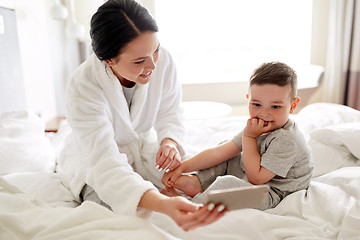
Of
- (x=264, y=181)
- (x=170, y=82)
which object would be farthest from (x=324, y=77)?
(x=264, y=181)

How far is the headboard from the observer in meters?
1.67

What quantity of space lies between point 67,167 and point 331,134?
3.49 feet

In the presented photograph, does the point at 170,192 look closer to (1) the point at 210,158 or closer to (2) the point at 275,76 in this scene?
(1) the point at 210,158

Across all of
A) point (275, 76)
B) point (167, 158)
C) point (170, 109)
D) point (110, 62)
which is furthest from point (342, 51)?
point (110, 62)

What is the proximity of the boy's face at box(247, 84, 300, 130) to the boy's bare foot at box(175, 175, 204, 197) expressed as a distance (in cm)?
31

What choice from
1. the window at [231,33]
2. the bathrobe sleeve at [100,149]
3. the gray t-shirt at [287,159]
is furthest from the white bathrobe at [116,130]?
the window at [231,33]

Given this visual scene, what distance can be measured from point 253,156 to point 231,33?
2.22 meters

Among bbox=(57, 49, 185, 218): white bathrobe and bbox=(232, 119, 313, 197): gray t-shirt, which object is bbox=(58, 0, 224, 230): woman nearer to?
bbox=(57, 49, 185, 218): white bathrobe

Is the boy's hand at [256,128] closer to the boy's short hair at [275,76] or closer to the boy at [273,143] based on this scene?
the boy at [273,143]

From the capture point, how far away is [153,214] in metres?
1.03

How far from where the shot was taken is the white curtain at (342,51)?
2.70m

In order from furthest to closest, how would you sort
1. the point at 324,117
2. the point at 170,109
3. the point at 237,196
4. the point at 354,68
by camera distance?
the point at 354,68
the point at 324,117
the point at 170,109
the point at 237,196

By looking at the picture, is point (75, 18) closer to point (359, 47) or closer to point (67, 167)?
point (67, 167)

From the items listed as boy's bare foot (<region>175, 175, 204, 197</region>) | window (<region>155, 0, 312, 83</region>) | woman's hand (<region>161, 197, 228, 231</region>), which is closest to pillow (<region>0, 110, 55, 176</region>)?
boy's bare foot (<region>175, 175, 204, 197</region>)
